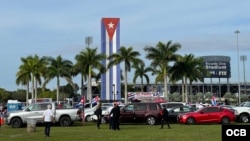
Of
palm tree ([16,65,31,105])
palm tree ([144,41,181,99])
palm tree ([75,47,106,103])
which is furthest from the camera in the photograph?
palm tree ([16,65,31,105])

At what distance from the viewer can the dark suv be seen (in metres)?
32.2

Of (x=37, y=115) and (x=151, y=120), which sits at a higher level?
(x=37, y=115)

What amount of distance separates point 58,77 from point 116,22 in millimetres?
19262

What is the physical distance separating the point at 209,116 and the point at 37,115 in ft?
40.7

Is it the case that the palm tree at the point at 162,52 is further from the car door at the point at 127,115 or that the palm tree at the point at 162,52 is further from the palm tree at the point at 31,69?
the car door at the point at 127,115

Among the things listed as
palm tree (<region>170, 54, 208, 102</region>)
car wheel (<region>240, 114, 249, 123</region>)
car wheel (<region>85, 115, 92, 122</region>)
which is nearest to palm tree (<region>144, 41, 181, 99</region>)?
palm tree (<region>170, 54, 208, 102</region>)

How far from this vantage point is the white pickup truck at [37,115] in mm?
31938

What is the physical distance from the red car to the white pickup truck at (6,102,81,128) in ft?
26.7

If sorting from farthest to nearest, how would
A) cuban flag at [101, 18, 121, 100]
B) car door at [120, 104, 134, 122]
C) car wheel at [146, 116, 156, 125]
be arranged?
cuban flag at [101, 18, 121, 100] → car wheel at [146, 116, 156, 125] → car door at [120, 104, 134, 122]

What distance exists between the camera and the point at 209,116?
32438 millimetres

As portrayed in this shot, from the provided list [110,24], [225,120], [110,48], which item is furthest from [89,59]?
[225,120]

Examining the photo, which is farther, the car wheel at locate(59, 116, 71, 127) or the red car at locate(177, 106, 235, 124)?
the car wheel at locate(59, 116, 71, 127)

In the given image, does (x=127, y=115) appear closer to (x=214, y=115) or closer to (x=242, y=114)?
(x=214, y=115)

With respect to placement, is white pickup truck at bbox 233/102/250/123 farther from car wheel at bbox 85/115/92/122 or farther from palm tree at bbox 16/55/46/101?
palm tree at bbox 16/55/46/101
